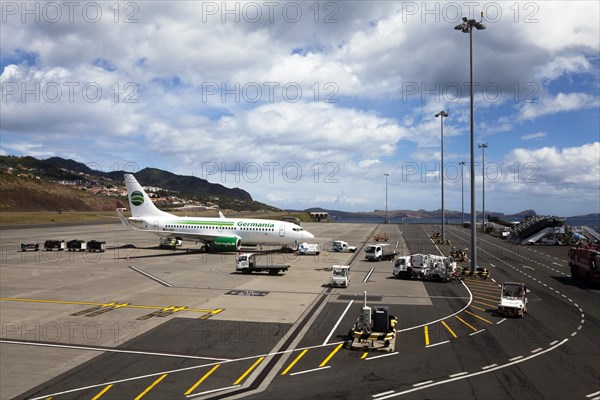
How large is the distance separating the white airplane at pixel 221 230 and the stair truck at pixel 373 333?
42323 millimetres

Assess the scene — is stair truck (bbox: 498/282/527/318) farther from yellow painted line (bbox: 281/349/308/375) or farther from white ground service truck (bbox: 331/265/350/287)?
yellow painted line (bbox: 281/349/308/375)

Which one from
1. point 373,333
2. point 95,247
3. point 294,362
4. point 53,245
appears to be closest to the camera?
point 294,362

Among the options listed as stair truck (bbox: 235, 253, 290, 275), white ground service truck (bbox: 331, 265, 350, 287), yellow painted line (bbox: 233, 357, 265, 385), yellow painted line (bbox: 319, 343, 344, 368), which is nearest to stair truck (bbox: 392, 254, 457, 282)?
white ground service truck (bbox: 331, 265, 350, 287)

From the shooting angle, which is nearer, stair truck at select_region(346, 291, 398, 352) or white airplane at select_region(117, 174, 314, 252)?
stair truck at select_region(346, 291, 398, 352)

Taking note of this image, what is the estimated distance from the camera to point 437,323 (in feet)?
94.4

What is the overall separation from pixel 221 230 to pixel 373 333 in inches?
1866

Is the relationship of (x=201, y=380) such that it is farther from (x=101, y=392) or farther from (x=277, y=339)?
(x=277, y=339)

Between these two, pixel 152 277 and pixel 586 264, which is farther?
pixel 586 264

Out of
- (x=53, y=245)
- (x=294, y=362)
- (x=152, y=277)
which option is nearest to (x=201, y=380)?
(x=294, y=362)

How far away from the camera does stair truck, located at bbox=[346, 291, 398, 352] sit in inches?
918

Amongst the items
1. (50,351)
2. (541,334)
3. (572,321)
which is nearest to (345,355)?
(541,334)

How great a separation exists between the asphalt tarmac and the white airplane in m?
20.3

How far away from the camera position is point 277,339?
24.9 metres

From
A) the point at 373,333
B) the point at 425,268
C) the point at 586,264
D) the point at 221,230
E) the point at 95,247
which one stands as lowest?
the point at 373,333
